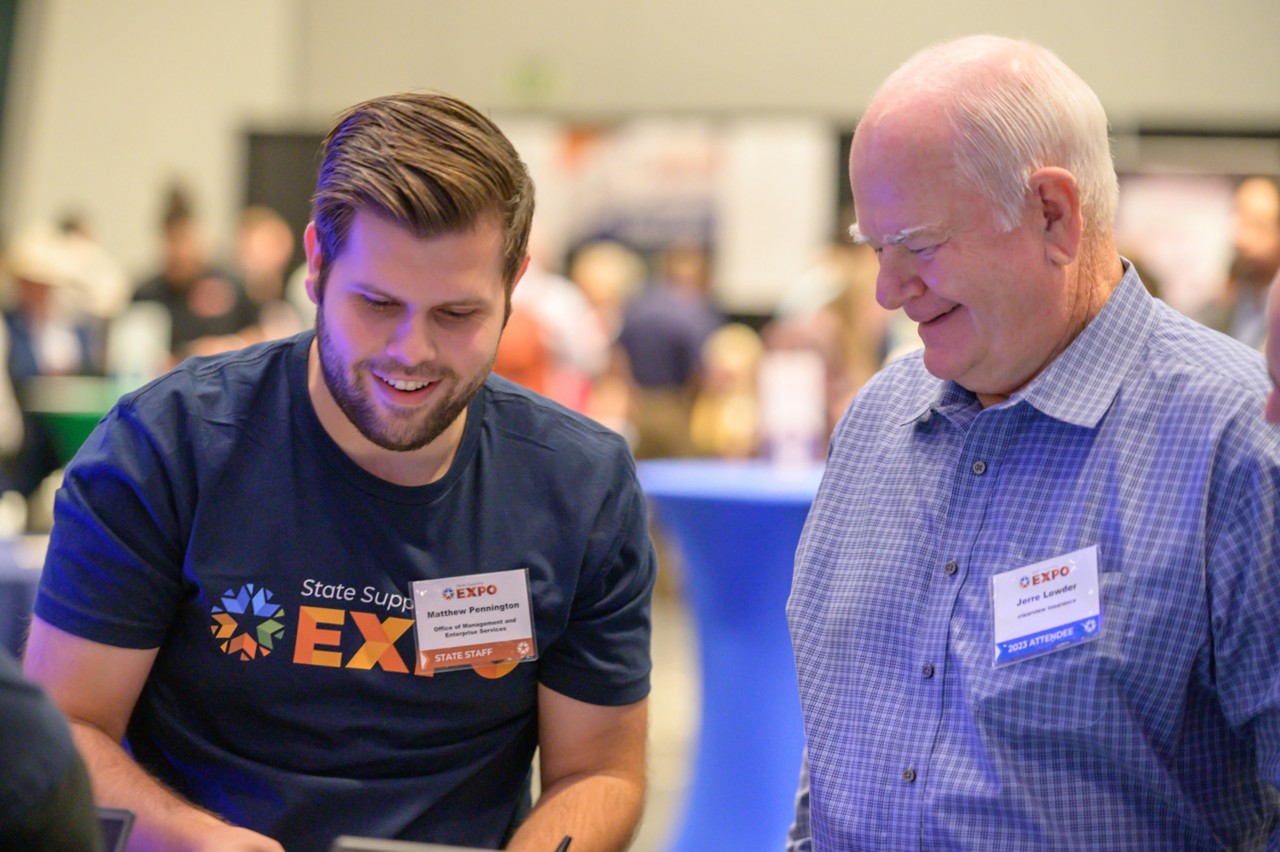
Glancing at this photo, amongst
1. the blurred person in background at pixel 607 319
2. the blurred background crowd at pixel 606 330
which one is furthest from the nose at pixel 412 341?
the blurred person in background at pixel 607 319

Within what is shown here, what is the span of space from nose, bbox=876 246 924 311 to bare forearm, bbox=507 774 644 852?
0.68 meters

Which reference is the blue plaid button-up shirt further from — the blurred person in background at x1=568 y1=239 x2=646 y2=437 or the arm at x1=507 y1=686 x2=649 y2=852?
the blurred person in background at x1=568 y1=239 x2=646 y2=437

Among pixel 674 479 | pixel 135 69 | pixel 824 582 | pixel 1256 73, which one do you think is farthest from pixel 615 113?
pixel 824 582

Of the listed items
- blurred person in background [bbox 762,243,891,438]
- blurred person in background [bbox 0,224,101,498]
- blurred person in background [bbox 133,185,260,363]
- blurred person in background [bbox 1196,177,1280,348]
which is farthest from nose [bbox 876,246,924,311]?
blurred person in background [bbox 133,185,260,363]

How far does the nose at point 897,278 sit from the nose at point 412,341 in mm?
503

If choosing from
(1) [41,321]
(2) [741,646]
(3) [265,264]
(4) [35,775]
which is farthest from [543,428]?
(3) [265,264]

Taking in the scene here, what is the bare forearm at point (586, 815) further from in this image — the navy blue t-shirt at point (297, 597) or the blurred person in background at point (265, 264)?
the blurred person in background at point (265, 264)

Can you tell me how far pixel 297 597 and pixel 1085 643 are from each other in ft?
2.84

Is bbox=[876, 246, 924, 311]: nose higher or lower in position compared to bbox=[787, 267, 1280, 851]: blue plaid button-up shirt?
higher

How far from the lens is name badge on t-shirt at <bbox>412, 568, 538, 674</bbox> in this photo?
1.70 meters

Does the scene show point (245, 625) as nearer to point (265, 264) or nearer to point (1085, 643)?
point (1085, 643)

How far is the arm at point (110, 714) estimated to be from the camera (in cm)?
155

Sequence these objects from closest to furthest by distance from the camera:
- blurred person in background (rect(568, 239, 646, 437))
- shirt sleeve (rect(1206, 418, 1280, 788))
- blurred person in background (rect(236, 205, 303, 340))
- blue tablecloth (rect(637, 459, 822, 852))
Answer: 1. shirt sleeve (rect(1206, 418, 1280, 788))
2. blue tablecloth (rect(637, 459, 822, 852))
3. blurred person in background (rect(568, 239, 646, 437))
4. blurred person in background (rect(236, 205, 303, 340))

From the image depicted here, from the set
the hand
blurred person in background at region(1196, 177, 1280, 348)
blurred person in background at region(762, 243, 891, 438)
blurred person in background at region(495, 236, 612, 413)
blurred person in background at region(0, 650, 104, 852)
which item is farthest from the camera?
blurred person in background at region(762, 243, 891, 438)
